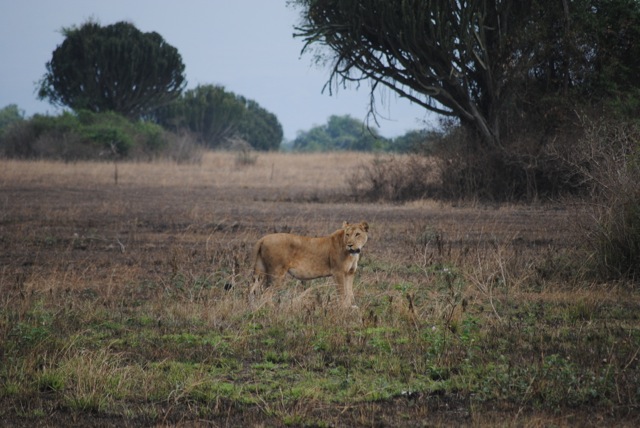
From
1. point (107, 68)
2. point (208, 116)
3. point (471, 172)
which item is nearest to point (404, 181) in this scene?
point (471, 172)

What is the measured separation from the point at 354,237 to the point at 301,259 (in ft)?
2.42

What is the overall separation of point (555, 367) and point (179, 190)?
22.9 m

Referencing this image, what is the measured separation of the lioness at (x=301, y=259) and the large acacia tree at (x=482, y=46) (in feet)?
43.0

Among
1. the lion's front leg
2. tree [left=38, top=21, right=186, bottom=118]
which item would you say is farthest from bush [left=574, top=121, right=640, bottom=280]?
tree [left=38, top=21, right=186, bottom=118]

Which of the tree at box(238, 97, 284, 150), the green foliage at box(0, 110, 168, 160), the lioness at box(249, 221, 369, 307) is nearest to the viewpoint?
the lioness at box(249, 221, 369, 307)

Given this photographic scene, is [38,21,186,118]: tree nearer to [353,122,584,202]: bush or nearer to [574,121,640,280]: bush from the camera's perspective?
[353,122,584,202]: bush

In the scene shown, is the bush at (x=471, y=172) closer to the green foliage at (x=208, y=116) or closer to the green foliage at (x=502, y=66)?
the green foliage at (x=502, y=66)

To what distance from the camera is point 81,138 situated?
141ft

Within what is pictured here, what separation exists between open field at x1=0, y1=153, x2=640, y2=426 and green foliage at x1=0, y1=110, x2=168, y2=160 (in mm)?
27839

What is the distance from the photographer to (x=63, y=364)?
6.61 m

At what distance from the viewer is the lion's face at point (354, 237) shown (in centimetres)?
912

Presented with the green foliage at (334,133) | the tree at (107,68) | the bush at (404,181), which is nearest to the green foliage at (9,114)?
the green foliage at (334,133)

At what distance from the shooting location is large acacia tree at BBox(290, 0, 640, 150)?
21.8m

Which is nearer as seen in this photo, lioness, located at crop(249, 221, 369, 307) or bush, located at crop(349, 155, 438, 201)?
lioness, located at crop(249, 221, 369, 307)
